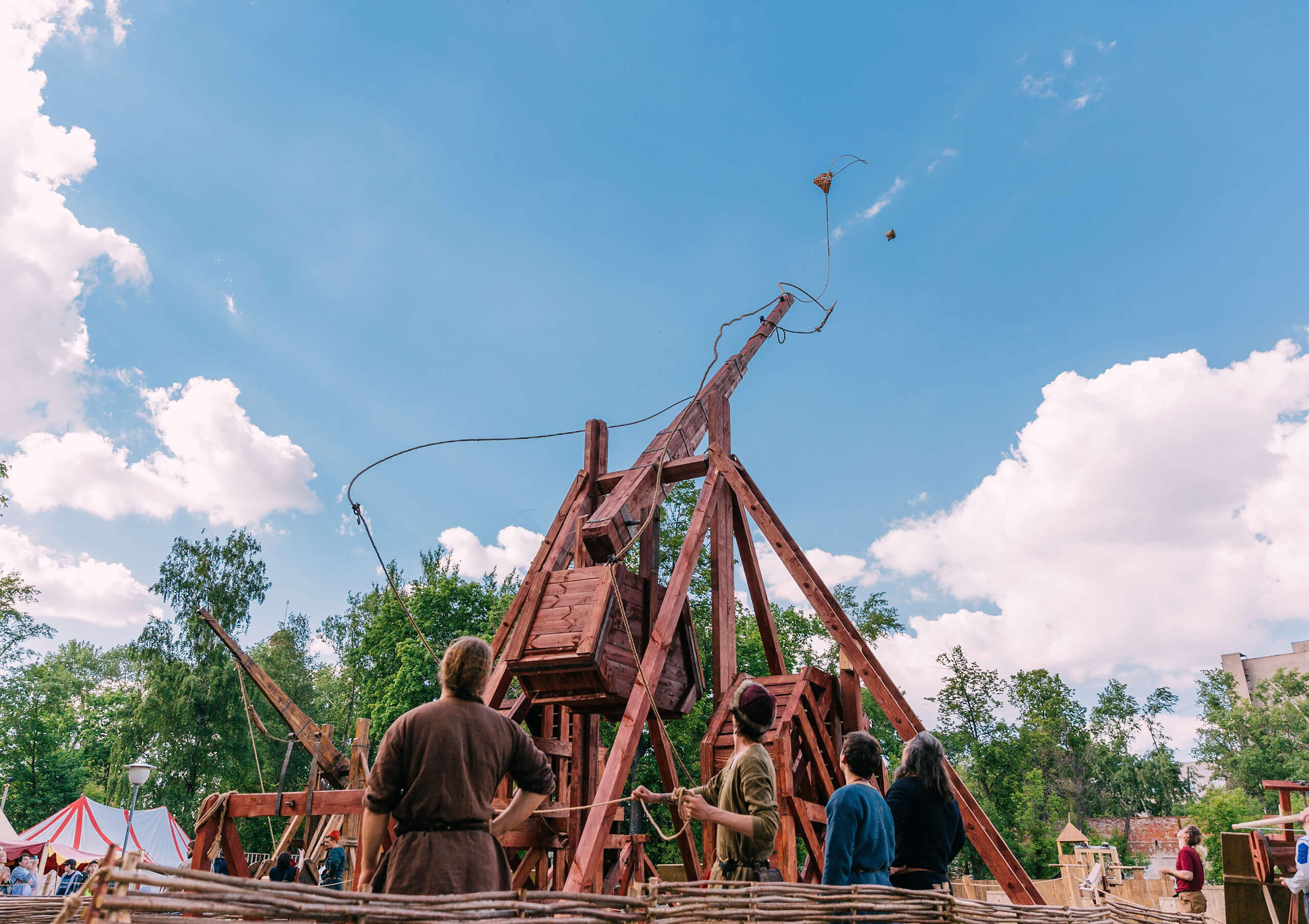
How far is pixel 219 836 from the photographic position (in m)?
4.77

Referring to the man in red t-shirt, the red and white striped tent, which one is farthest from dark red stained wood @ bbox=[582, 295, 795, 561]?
the red and white striped tent

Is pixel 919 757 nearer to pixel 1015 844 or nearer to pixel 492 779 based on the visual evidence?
pixel 492 779

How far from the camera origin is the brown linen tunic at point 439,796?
7.85 ft

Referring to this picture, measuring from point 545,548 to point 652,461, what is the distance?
1157 millimetres

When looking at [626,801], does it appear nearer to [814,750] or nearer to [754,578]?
[814,750]

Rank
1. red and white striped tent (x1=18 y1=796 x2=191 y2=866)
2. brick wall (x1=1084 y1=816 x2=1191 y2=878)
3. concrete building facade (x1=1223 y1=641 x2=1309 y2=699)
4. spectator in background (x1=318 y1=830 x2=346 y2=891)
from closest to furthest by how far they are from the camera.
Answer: spectator in background (x1=318 y1=830 x2=346 y2=891) < red and white striped tent (x1=18 y1=796 x2=191 y2=866) < brick wall (x1=1084 y1=816 x2=1191 y2=878) < concrete building facade (x1=1223 y1=641 x2=1309 y2=699)

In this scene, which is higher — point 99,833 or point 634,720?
point 634,720

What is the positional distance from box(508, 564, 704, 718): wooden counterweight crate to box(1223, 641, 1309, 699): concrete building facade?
171 feet

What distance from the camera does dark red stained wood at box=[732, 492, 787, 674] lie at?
23.6 ft

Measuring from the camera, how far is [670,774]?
18.8ft

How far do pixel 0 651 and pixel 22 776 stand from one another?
16.3 ft

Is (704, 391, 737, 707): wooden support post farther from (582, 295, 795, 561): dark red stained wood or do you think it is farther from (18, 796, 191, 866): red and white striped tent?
(18, 796, 191, 866): red and white striped tent

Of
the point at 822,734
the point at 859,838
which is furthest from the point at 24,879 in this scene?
the point at 859,838

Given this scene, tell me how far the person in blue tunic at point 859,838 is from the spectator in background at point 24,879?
1032 cm
